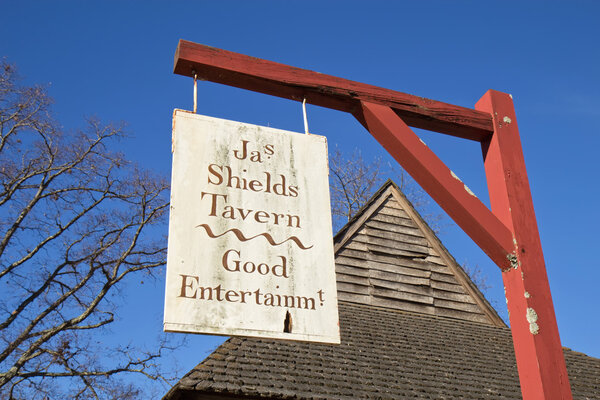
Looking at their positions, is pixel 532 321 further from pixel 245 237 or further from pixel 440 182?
pixel 245 237

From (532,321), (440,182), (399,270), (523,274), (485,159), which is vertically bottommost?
(532,321)

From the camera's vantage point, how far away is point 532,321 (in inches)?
142

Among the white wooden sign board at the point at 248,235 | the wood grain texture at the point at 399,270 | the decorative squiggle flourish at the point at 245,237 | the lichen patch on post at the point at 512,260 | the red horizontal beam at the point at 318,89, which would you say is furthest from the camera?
the wood grain texture at the point at 399,270

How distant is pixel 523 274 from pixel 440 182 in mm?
723

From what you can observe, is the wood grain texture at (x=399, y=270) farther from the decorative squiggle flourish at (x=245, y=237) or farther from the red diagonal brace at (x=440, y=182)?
the decorative squiggle flourish at (x=245, y=237)

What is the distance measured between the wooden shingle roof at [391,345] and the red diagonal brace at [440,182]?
3.62 meters

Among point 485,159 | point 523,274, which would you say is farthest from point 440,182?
point 523,274

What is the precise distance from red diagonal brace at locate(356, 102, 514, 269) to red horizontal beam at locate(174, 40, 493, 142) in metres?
0.13

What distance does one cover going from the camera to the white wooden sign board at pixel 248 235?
3232mm

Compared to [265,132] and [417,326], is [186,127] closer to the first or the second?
[265,132]

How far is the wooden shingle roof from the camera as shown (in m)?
7.24

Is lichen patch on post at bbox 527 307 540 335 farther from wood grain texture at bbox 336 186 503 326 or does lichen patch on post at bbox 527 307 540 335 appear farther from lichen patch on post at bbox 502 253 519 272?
wood grain texture at bbox 336 186 503 326

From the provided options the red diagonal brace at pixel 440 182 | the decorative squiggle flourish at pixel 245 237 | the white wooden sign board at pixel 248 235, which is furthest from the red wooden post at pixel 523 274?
the decorative squiggle flourish at pixel 245 237

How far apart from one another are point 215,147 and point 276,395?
392 centimetres
